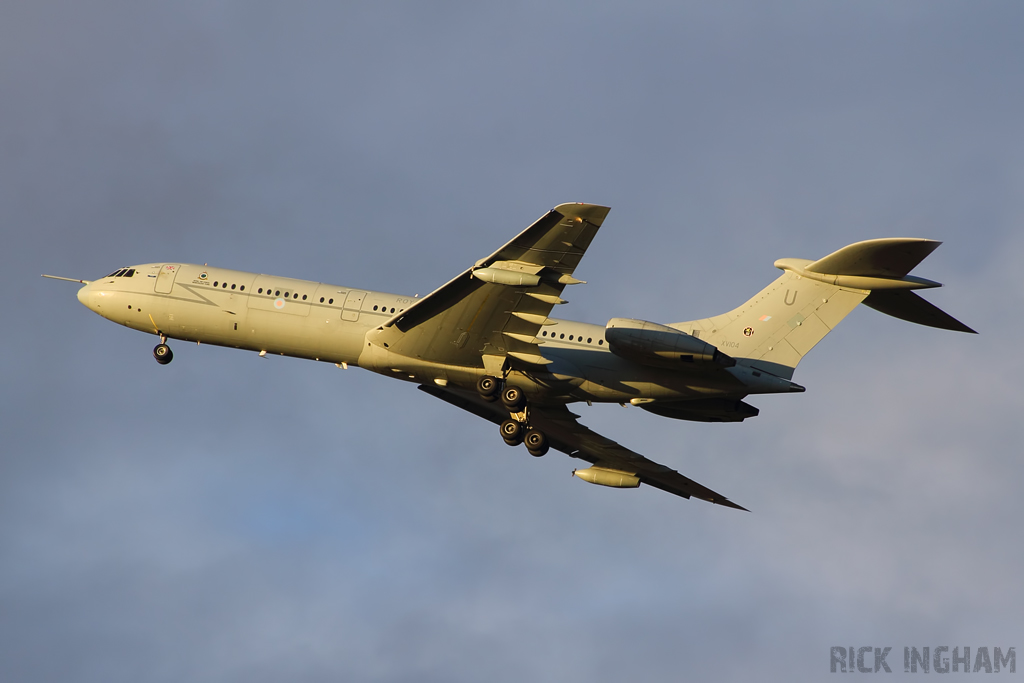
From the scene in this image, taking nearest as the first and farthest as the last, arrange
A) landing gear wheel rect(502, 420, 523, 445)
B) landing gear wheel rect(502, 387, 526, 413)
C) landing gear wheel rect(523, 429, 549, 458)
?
landing gear wheel rect(502, 387, 526, 413)
landing gear wheel rect(502, 420, 523, 445)
landing gear wheel rect(523, 429, 549, 458)

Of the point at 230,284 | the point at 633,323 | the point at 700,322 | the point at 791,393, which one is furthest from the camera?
the point at 230,284

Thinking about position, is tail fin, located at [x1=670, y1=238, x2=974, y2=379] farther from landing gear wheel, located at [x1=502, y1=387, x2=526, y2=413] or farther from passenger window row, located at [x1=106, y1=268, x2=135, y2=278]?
passenger window row, located at [x1=106, y1=268, x2=135, y2=278]

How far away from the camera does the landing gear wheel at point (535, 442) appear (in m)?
32.8

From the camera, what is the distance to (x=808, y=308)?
2991cm

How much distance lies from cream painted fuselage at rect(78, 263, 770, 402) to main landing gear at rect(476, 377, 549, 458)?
1.17ft

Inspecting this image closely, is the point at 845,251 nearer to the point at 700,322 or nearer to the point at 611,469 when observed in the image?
the point at 700,322

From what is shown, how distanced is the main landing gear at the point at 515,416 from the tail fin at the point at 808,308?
5569mm

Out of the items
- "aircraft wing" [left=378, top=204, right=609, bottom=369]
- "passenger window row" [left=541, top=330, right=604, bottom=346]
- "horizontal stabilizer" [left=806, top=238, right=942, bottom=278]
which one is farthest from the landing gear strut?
"horizontal stabilizer" [left=806, top=238, right=942, bottom=278]

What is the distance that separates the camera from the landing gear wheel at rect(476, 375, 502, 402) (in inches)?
1208

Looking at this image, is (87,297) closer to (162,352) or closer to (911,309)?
(162,352)

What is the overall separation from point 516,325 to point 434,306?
244 centimetres

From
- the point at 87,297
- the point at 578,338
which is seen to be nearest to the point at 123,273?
the point at 87,297

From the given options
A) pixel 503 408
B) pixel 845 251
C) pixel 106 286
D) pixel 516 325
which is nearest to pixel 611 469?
pixel 503 408

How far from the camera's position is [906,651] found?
106 feet
